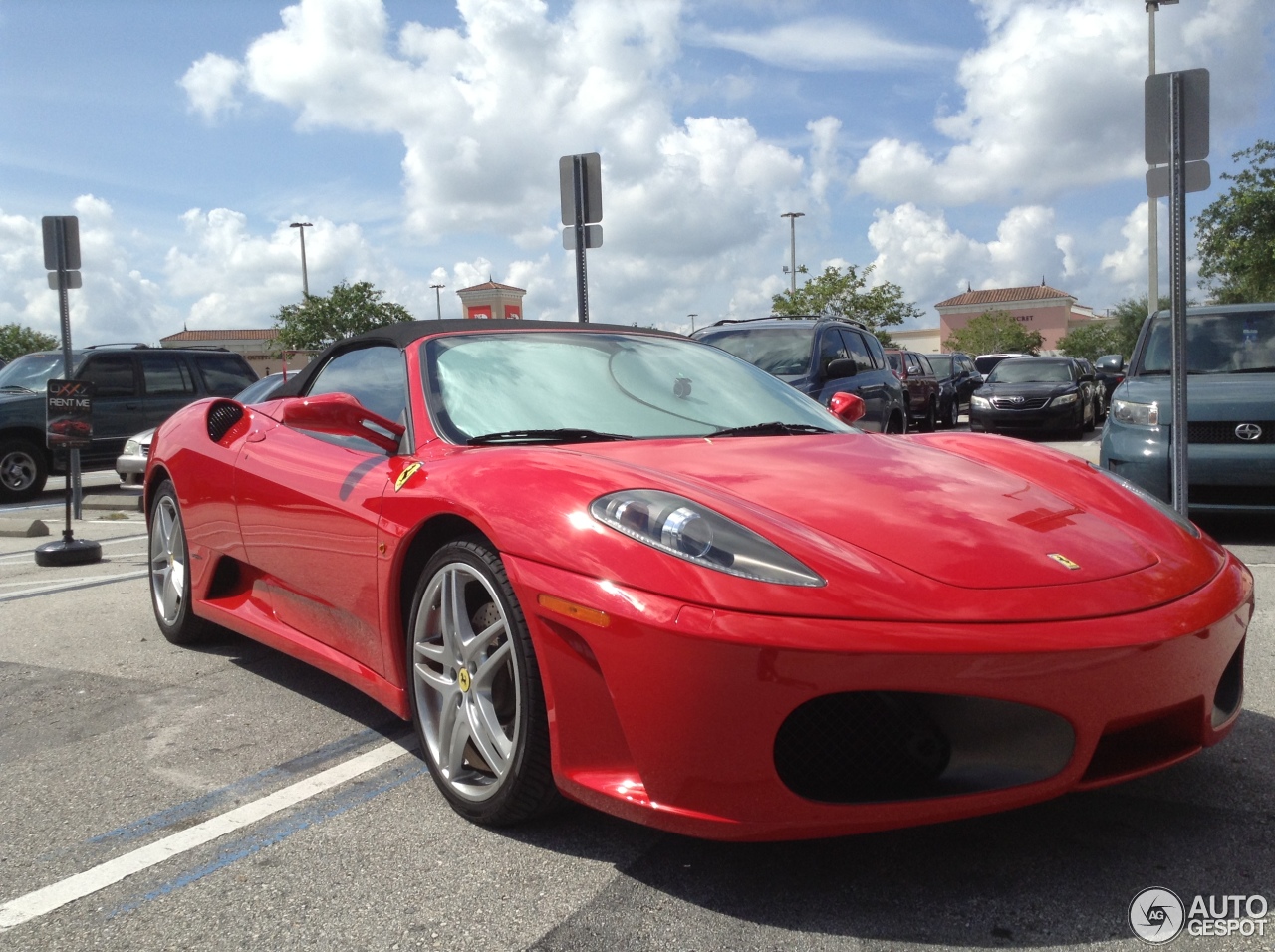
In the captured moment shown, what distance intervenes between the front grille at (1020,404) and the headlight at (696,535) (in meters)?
15.6

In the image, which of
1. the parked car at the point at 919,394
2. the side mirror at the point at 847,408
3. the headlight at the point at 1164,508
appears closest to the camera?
the headlight at the point at 1164,508

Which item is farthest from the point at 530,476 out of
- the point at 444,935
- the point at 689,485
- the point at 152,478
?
the point at 152,478

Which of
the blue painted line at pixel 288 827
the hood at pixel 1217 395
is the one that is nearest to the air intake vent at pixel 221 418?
the blue painted line at pixel 288 827

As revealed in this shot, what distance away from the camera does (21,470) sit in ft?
40.8

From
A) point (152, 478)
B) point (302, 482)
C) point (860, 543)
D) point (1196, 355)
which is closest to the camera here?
point (860, 543)

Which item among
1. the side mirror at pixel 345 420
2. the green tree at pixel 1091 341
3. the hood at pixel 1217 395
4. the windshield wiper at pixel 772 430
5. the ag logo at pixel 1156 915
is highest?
the green tree at pixel 1091 341

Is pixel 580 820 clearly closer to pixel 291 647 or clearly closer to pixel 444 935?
pixel 444 935

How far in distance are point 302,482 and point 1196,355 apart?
643 cm

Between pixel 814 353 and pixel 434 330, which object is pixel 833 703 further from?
pixel 814 353

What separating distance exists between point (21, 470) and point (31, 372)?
139 centimetres

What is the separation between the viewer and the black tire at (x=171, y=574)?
14.8 ft

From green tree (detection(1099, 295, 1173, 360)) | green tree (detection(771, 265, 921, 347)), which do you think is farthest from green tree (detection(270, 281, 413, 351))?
green tree (detection(1099, 295, 1173, 360))

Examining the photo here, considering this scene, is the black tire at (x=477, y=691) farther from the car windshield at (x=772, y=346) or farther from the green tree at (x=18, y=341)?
the green tree at (x=18, y=341)

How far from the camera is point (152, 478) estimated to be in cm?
483
